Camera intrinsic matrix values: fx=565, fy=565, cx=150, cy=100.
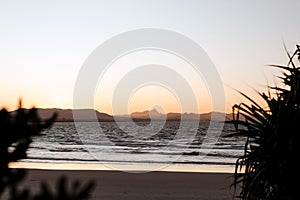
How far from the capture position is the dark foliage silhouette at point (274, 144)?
208 inches

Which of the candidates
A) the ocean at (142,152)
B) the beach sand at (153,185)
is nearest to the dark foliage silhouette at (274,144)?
the ocean at (142,152)

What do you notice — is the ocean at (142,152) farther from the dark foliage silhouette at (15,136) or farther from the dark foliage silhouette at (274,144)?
the dark foliage silhouette at (15,136)

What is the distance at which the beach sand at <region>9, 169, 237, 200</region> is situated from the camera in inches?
619

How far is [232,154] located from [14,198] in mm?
36653

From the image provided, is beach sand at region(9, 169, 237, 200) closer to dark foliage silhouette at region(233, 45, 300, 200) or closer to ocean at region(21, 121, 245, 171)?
ocean at region(21, 121, 245, 171)

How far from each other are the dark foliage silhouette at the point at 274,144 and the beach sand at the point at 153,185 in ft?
26.7

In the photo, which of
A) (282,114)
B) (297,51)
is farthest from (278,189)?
(297,51)

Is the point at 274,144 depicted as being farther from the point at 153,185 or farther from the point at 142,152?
the point at 142,152

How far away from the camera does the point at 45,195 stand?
141cm

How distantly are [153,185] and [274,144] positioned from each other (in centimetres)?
1322

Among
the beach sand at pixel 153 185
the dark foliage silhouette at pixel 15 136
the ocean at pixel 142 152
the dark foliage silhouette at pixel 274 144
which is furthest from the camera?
the ocean at pixel 142 152

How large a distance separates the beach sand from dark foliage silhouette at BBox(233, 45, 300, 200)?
8.14m

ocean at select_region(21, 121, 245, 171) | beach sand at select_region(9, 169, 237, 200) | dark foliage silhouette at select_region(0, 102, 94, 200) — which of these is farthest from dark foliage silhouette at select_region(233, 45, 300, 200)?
beach sand at select_region(9, 169, 237, 200)

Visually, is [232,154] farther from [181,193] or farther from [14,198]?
[14,198]
